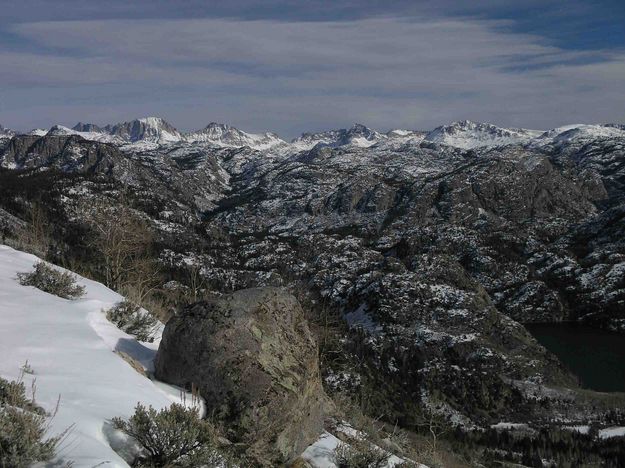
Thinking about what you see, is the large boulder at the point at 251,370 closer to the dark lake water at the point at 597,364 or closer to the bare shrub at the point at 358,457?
the bare shrub at the point at 358,457

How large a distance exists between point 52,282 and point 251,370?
7346 mm

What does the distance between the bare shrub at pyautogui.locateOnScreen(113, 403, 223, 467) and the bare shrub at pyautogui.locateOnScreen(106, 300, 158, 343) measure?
5606 millimetres

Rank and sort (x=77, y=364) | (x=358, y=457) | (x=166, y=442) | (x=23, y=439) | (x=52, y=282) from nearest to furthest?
(x=23, y=439) < (x=166, y=442) < (x=77, y=364) < (x=358, y=457) < (x=52, y=282)

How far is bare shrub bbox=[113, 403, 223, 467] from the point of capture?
7.43 meters

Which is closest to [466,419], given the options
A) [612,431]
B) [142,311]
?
[612,431]

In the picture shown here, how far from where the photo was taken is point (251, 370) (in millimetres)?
10227

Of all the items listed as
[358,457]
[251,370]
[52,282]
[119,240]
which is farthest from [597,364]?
[52,282]

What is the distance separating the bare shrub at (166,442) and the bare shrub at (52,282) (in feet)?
24.7

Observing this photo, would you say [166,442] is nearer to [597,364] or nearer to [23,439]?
→ [23,439]

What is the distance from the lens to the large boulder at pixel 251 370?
966cm

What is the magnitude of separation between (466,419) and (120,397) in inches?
4856

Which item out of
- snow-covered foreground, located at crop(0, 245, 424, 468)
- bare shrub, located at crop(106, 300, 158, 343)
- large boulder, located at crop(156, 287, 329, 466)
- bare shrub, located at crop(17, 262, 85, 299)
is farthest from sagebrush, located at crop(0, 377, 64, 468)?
bare shrub, located at crop(17, 262, 85, 299)

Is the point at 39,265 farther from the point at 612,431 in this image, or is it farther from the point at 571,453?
the point at 612,431

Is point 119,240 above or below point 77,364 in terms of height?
below
